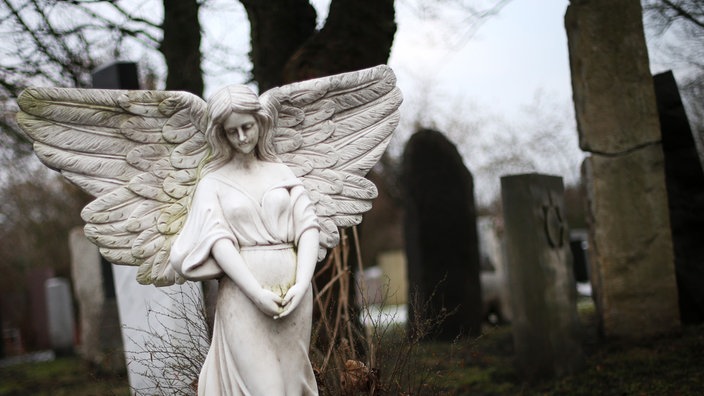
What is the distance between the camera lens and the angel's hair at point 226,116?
3.71m

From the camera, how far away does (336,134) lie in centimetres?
435

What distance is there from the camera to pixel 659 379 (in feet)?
20.2

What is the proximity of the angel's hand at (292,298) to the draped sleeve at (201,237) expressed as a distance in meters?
0.33

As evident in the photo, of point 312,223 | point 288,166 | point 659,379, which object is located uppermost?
point 288,166

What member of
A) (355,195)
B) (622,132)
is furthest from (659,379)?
(355,195)

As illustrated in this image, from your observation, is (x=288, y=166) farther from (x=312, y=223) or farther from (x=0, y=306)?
(x=0, y=306)

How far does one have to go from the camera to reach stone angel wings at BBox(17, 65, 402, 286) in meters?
3.87

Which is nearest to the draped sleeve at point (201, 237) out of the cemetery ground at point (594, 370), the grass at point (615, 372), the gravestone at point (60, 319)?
the cemetery ground at point (594, 370)

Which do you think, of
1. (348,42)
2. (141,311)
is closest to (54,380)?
(141,311)

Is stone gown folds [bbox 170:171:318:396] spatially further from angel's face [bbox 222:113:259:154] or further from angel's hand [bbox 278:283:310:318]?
angel's face [bbox 222:113:259:154]

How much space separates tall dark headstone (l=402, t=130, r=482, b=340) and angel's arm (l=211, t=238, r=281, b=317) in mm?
6092

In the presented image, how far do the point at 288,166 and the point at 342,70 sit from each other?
3.06 metres

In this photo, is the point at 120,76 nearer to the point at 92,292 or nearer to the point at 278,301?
the point at 278,301

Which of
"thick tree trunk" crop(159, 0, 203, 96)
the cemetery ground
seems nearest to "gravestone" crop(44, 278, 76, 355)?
the cemetery ground
